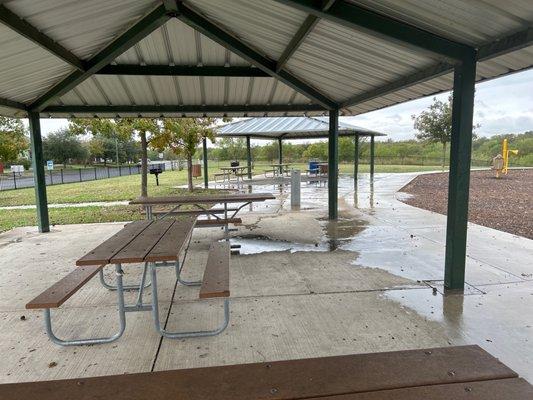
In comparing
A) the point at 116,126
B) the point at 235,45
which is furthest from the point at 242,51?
the point at 116,126

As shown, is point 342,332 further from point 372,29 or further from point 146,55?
point 146,55

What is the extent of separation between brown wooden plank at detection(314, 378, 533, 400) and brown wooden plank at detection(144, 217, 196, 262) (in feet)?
6.10

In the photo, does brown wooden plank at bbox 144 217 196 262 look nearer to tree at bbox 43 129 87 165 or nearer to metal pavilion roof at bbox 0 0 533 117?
metal pavilion roof at bbox 0 0 533 117

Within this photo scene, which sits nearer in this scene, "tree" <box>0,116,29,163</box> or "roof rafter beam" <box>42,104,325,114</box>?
"roof rafter beam" <box>42,104,325,114</box>

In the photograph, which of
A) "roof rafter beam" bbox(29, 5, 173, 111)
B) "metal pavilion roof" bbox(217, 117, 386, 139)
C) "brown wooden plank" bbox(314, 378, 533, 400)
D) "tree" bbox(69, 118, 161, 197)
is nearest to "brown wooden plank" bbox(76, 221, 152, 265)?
"brown wooden plank" bbox(314, 378, 533, 400)

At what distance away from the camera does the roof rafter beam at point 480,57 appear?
11.5ft

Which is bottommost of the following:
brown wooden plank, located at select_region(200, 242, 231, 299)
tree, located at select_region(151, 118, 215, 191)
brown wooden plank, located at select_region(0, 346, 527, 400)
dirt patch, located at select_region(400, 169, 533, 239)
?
dirt patch, located at select_region(400, 169, 533, 239)

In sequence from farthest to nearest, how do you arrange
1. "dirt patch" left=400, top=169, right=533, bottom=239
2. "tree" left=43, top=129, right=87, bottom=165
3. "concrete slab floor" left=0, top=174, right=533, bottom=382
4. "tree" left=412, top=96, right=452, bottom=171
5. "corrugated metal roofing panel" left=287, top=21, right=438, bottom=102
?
"tree" left=43, top=129, right=87, bottom=165 < "tree" left=412, top=96, right=452, bottom=171 < "dirt patch" left=400, top=169, right=533, bottom=239 < "corrugated metal roofing panel" left=287, top=21, right=438, bottom=102 < "concrete slab floor" left=0, top=174, right=533, bottom=382

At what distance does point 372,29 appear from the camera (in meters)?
3.79

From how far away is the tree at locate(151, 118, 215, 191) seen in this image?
14.3 metres

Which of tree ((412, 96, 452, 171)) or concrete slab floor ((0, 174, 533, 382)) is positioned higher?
tree ((412, 96, 452, 171))

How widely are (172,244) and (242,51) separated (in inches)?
146

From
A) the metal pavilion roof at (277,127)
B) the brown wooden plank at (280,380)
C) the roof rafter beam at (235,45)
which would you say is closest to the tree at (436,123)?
the metal pavilion roof at (277,127)

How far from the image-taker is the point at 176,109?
902 cm
